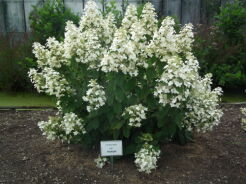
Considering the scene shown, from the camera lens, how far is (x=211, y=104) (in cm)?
309

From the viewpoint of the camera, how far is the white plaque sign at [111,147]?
2.94 metres

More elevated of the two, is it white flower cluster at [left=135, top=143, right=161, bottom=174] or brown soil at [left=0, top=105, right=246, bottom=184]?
white flower cluster at [left=135, top=143, right=161, bottom=174]

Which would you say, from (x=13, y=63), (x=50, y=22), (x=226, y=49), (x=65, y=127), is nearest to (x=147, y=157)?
(x=65, y=127)

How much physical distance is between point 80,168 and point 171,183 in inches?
33.9

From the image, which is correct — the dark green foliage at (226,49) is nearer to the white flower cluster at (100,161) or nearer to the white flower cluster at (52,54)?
the white flower cluster at (100,161)

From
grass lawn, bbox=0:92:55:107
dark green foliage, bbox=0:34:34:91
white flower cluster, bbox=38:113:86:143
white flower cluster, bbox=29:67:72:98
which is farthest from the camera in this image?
dark green foliage, bbox=0:34:34:91

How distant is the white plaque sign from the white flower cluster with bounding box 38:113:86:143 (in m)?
0.23

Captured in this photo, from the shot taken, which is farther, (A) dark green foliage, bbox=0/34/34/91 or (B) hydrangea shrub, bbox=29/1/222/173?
(A) dark green foliage, bbox=0/34/34/91

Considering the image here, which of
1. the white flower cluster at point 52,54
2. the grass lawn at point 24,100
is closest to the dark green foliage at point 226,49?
the grass lawn at point 24,100

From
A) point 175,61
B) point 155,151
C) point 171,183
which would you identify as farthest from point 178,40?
point 171,183

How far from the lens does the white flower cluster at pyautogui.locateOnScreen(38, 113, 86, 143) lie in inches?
118

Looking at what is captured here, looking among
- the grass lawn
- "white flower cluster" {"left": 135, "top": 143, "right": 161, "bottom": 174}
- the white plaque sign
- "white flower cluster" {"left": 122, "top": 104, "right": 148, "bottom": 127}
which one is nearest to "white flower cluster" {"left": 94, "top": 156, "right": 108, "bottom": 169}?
the white plaque sign

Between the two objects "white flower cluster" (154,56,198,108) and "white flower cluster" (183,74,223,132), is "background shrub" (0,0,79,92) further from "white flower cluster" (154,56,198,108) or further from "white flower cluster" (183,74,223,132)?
"white flower cluster" (154,56,198,108)

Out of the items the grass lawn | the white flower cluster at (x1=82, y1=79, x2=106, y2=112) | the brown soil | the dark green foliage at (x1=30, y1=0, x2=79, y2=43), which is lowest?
the brown soil
